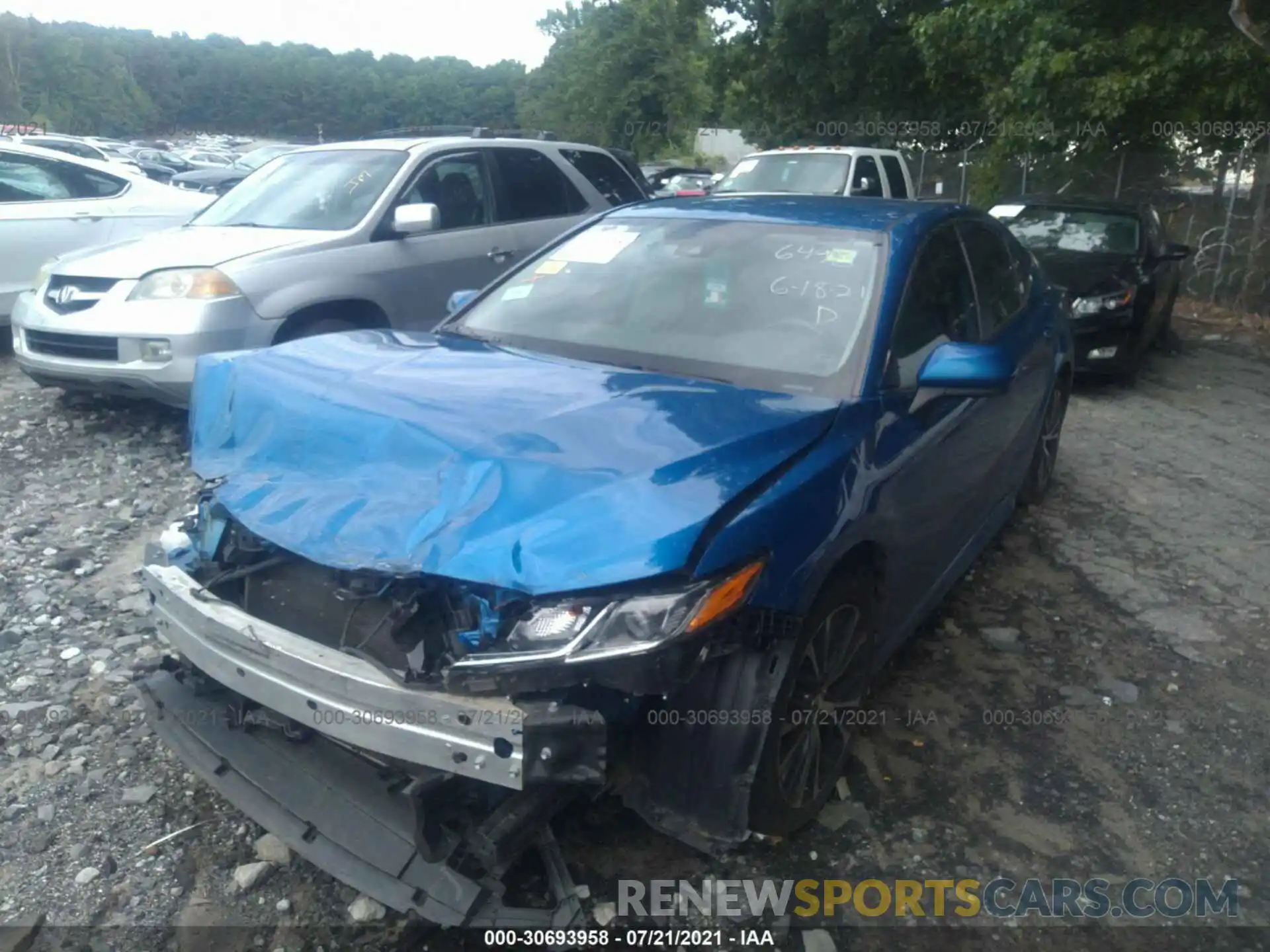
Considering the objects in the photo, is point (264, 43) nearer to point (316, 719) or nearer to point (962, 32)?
point (962, 32)

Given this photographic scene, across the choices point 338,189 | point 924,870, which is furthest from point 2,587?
point 924,870

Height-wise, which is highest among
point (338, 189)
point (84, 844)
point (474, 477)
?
point (338, 189)

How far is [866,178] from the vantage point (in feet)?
39.0

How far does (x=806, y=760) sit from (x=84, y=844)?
2044 mm

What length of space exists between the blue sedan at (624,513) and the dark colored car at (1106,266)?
16.7 ft

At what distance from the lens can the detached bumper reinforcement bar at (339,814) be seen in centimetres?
228

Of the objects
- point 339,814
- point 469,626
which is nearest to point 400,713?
point 469,626

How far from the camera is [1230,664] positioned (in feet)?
13.4

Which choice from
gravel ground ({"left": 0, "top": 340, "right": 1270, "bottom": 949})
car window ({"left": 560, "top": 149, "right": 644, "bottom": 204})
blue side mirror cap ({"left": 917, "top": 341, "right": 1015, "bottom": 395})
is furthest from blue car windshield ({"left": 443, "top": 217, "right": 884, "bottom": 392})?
car window ({"left": 560, "top": 149, "right": 644, "bottom": 204})

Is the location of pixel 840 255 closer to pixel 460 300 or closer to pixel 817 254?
pixel 817 254

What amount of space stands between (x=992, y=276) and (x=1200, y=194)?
39.4 ft

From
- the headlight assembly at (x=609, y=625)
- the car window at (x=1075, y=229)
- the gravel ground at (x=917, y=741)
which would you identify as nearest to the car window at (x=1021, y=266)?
the gravel ground at (x=917, y=741)

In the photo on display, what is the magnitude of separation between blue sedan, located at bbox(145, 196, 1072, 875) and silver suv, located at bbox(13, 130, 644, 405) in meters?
2.17

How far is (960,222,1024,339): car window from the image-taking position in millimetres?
4148
